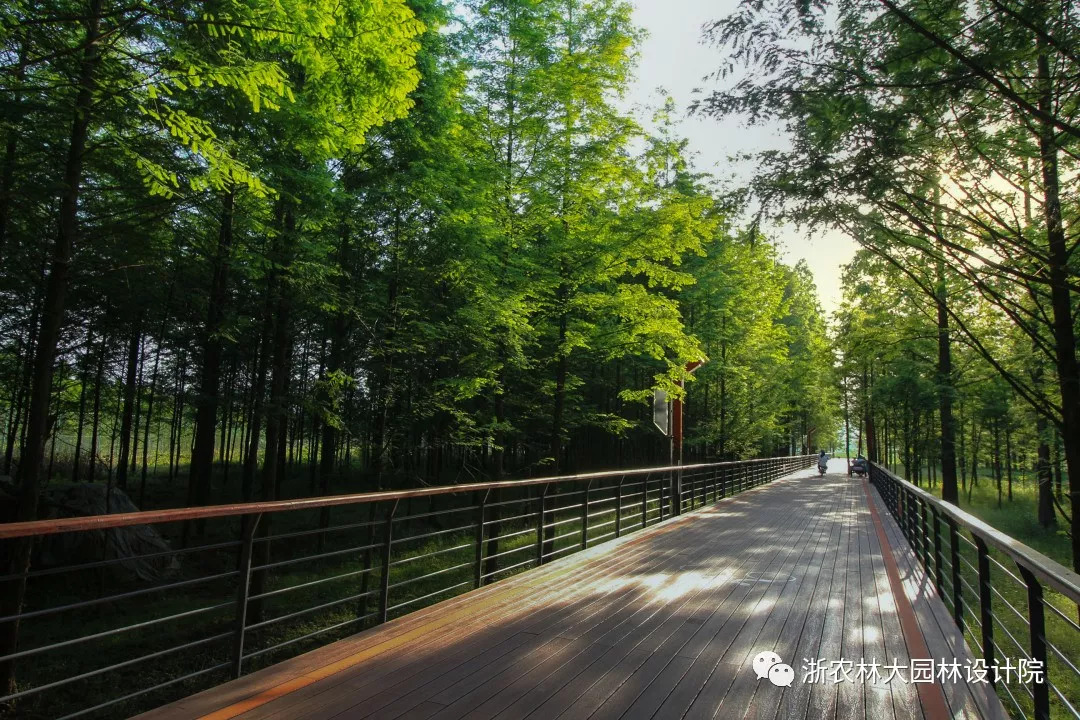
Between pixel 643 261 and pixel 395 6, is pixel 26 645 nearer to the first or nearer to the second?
pixel 395 6

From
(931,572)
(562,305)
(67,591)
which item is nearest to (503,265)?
(562,305)

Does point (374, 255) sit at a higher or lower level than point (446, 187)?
lower

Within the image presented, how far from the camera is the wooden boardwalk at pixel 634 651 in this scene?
3.30 m

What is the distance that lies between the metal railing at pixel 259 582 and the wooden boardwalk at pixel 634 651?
391mm

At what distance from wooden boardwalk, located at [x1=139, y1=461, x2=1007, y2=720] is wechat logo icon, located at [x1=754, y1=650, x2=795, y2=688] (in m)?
0.06

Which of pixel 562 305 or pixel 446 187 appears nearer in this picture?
pixel 446 187

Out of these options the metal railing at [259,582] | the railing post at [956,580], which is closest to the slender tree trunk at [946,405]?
the metal railing at [259,582]

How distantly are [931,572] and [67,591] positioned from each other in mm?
14642

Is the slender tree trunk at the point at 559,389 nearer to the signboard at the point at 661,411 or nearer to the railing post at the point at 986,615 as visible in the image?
the signboard at the point at 661,411

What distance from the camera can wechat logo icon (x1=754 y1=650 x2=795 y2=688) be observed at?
147 inches

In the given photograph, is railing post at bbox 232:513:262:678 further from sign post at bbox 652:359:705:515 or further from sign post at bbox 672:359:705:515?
sign post at bbox 672:359:705:515

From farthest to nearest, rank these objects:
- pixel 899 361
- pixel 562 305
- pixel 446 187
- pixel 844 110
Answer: pixel 899 361
pixel 562 305
pixel 446 187
pixel 844 110

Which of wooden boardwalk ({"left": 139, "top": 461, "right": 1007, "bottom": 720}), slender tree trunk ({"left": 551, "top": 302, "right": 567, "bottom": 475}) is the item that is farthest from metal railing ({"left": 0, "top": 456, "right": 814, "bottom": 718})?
slender tree trunk ({"left": 551, "top": 302, "right": 567, "bottom": 475})

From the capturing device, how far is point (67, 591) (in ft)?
39.2
